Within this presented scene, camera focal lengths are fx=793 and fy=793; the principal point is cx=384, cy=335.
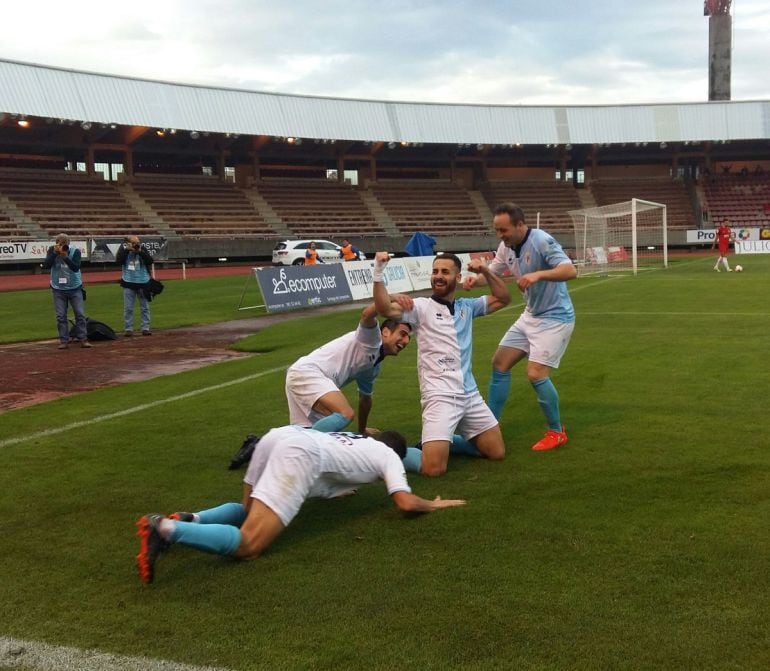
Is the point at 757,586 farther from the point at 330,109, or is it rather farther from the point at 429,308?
the point at 330,109

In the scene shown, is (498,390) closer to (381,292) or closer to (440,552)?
(381,292)


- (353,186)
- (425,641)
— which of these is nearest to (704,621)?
(425,641)

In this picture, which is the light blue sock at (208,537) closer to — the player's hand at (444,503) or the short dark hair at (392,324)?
the player's hand at (444,503)

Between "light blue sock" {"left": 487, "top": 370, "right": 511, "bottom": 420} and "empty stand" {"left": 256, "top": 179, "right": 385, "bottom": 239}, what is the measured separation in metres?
39.2

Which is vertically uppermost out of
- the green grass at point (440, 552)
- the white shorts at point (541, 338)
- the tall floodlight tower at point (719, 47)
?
the tall floodlight tower at point (719, 47)

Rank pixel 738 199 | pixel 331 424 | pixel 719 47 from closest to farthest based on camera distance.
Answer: pixel 331 424 → pixel 738 199 → pixel 719 47

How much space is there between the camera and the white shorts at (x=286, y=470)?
166 inches

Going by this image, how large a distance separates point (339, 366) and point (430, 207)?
47830 millimetres

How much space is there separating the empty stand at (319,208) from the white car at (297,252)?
5520mm

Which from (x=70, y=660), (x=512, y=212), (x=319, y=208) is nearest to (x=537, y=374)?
(x=512, y=212)

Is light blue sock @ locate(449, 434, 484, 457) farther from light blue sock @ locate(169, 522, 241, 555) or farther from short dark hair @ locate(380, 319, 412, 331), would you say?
light blue sock @ locate(169, 522, 241, 555)

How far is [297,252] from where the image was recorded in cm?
3800

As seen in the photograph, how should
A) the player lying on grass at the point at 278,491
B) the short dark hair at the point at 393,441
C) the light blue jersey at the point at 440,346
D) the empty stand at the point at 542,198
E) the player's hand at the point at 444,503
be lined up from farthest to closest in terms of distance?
1. the empty stand at the point at 542,198
2. the light blue jersey at the point at 440,346
3. the short dark hair at the point at 393,441
4. the player's hand at the point at 444,503
5. the player lying on grass at the point at 278,491

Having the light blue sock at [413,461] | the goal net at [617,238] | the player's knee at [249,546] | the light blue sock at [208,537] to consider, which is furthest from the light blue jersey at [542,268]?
the goal net at [617,238]
